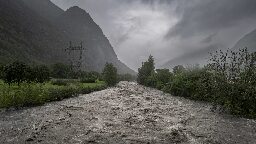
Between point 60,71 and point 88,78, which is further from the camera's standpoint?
point 60,71

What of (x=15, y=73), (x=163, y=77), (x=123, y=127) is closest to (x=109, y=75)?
(x=163, y=77)

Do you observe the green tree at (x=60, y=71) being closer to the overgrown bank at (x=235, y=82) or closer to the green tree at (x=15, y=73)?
the green tree at (x=15, y=73)

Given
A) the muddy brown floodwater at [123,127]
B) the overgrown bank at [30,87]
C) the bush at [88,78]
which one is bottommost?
the muddy brown floodwater at [123,127]

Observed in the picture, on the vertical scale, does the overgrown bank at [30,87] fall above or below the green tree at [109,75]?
below

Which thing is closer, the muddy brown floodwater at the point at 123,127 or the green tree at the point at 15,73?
the muddy brown floodwater at the point at 123,127

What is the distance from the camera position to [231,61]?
39.0 meters

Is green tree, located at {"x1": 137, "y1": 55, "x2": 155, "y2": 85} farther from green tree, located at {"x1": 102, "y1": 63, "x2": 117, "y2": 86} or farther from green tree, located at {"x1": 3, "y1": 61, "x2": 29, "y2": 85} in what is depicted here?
green tree, located at {"x1": 3, "y1": 61, "x2": 29, "y2": 85}

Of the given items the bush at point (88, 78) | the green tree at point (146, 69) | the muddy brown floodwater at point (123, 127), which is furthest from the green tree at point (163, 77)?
the muddy brown floodwater at point (123, 127)

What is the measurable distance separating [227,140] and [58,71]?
318ft

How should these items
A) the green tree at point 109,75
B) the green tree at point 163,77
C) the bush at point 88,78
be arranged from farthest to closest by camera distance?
the green tree at point 109,75 < the bush at point 88,78 < the green tree at point 163,77

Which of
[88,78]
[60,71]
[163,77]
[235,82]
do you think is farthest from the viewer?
[60,71]

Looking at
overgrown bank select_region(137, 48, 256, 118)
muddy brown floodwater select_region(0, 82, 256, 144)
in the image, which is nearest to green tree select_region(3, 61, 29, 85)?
muddy brown floodwater select_region(0, 82, 256, 144)

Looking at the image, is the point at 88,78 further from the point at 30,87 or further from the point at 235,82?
the point at 235,82

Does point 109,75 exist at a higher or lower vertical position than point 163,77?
higher
